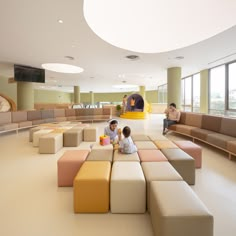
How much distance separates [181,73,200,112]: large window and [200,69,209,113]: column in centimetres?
77

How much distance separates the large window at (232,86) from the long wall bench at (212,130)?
2716mm

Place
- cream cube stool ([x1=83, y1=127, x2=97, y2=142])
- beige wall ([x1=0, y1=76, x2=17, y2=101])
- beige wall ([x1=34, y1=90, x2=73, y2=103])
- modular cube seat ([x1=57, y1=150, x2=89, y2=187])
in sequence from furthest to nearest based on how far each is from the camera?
beige wall ([x1=34, y1=90, x2=73, y2=103])
beige wall ([x1=0, y1=76, x2=17, y2=101])
cream cube stool ([x1=83, y1=127, x2=97, y2=142])
modular cube seat ([x1=57, y1=150, x2=89, y2=187])

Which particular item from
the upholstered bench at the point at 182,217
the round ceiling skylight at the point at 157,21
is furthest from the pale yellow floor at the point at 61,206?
the round ceiling skylight at the point at 157,21

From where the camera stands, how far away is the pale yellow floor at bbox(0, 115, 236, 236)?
187 centimetres

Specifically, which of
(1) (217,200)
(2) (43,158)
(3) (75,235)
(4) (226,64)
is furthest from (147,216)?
(4) (226,64)

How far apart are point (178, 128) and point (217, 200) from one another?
4315 mm

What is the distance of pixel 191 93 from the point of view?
39.0 feet

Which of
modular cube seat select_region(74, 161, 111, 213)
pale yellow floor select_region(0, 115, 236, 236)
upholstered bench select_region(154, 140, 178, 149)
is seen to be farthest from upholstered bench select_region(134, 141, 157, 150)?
modular cube seat select_region(74, 161, 111, 213)

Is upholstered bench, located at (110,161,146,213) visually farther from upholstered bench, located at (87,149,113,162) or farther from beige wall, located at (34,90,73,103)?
beige wall, located at (34,90,73,103)

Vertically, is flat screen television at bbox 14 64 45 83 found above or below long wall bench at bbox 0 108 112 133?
above

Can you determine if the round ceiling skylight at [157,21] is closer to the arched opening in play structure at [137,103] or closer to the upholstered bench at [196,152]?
the upholstered bench at [196,152]

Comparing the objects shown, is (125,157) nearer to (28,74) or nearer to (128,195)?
(128,195)

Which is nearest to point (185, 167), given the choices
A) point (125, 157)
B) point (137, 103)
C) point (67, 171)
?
point (125, 157)

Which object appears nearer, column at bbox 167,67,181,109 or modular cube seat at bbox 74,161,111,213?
modular cube seat at bbox 74,161,111,213
